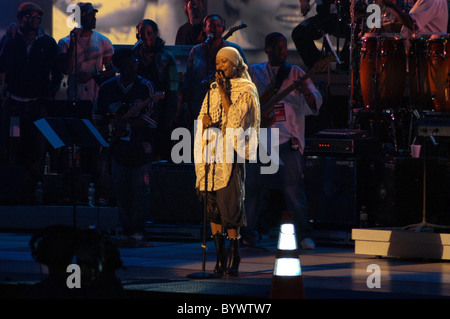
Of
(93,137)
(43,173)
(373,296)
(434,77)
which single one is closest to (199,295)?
(373,296)

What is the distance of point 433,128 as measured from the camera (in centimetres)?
961

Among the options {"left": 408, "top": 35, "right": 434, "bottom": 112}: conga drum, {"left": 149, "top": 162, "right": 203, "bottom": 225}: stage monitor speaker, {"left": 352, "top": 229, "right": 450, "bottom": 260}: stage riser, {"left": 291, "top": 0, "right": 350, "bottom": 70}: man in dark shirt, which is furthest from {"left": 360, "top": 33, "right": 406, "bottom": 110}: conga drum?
{"left": 149, "top": 162, "right": 203, "bottom": 225}: stage monitor speaker

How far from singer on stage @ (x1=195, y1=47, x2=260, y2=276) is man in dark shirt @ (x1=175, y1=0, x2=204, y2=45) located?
4.37 metres

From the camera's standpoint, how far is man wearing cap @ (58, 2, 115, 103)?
39.5 feet

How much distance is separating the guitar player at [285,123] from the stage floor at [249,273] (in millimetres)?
513

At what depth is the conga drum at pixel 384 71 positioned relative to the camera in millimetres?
10633

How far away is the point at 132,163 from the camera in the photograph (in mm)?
10094

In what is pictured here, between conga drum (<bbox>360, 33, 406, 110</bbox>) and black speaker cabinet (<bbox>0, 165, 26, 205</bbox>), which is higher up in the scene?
conga drum (<bbox>360, 33, 406, 110</bbox>)

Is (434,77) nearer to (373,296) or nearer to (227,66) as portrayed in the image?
(227,66)

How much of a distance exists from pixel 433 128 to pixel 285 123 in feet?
4.90

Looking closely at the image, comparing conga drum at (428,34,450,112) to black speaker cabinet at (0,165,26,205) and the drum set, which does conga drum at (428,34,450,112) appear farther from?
black speaker cabinet at (0,165,26,205)

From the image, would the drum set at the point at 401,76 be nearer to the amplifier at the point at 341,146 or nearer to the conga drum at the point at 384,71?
the conga drum at the point at 384,71

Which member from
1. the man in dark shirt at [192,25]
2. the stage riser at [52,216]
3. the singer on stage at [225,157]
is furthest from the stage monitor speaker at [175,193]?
the singer on stage at [225,157]
